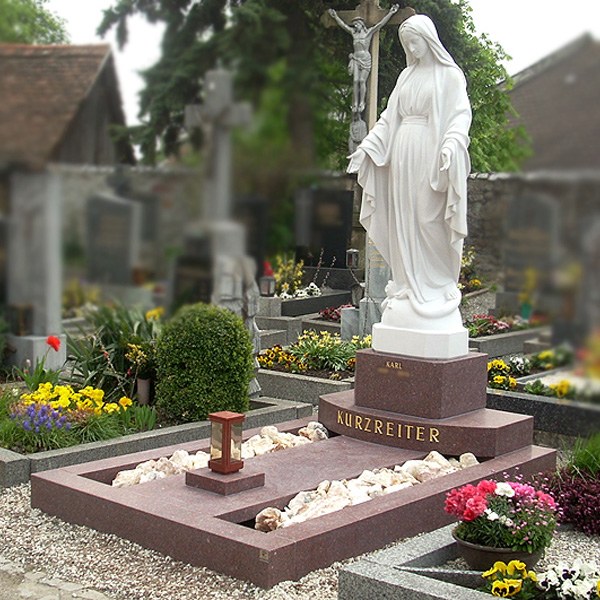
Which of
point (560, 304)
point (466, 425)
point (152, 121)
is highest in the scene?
point (152, 121)

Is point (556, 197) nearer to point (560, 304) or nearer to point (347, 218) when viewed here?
point (560, 304)

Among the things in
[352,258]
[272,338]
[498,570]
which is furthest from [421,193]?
[352,258]

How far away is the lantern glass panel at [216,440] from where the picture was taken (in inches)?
127

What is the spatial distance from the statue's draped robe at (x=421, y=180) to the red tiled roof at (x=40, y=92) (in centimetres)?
346

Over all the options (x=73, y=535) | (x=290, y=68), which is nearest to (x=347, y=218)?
(x=73, y=535)

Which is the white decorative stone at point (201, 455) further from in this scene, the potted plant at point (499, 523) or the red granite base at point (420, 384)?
the potted plant at point (499, 523)

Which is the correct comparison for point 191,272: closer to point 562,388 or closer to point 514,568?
point 562,388

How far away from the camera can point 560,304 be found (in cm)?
44

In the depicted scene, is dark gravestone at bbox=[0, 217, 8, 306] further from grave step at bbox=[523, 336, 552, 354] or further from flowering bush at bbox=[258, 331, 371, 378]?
flowering bush at bbox=[258, 331, 371, 378]

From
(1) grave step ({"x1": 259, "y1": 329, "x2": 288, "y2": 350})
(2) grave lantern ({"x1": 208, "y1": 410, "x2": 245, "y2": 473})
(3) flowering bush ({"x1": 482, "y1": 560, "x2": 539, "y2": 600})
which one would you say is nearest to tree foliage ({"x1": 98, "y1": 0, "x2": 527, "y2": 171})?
(3) flowering bush ({"x1": 482, "y1": 560, "x2": 539, "y2": 600})

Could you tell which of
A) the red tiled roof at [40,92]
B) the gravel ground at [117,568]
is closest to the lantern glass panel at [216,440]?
the gravel ground at [117,568]

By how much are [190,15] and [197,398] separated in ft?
13.7

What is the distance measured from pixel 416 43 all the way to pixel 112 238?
12.2ft

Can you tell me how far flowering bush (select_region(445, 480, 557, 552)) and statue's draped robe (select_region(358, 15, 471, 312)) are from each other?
1.62 metres
